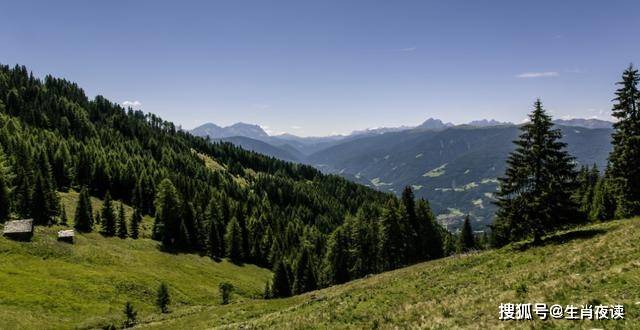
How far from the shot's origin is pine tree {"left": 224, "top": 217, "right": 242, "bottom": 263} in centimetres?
10575

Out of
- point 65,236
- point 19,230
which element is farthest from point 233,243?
point 19,230

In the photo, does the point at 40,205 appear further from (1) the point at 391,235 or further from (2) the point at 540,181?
(2) the point at 540,181

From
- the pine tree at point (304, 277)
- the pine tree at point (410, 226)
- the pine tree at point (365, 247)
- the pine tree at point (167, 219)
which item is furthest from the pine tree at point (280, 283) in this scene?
the pine tree at point (167, 219)

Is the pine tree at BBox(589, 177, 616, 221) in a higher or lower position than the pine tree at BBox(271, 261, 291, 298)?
higher

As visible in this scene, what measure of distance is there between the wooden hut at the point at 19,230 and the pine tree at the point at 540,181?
7407cm

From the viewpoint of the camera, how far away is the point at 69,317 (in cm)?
4575

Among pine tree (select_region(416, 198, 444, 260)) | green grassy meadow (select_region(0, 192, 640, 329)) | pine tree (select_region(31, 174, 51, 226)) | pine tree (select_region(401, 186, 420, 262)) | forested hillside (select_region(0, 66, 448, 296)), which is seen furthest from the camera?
pine tree (select_region(31, 174, 51, 226))

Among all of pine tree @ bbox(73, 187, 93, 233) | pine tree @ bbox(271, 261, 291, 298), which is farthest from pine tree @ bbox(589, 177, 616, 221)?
pine tree @ bbox(73, 187, 93, 233)

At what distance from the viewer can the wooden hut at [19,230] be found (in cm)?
6420

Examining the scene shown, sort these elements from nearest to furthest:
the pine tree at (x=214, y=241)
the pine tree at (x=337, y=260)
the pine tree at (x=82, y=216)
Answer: the pine tree at (x=82, y=216), the pine tree at (x=337, y=260), the pine tree at (x=214, y=241)

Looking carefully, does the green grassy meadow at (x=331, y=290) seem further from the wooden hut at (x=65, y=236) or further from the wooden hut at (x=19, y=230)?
the wooden hut at (x=19, y=230)

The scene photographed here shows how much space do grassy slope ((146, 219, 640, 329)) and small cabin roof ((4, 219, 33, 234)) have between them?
4279 cm

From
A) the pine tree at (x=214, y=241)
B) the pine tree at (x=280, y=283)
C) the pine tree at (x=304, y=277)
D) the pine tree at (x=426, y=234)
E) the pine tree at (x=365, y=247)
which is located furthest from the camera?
the pine tree at (x=214, y=241)

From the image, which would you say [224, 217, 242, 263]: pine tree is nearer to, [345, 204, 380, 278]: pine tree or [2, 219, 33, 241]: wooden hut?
[345, 204, 380, 278]: pine tree
